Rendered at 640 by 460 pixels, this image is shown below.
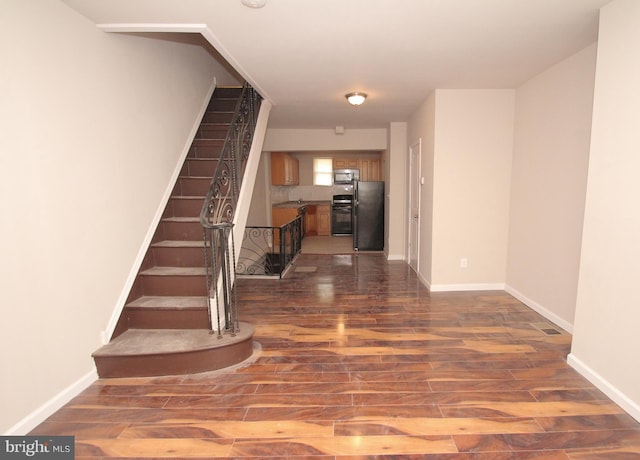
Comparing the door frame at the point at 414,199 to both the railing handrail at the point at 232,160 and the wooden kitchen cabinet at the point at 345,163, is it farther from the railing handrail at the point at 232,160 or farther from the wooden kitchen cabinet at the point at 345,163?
the wooden kitchen cabinet at the point at 345,163

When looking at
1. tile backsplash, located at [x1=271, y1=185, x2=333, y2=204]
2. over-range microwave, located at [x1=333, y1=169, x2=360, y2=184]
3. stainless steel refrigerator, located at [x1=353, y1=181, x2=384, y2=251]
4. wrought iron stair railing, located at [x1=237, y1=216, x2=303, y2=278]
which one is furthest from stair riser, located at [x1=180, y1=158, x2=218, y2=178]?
over-range microwave, located at [x1=333, y1=169, x2=360, y2=184]

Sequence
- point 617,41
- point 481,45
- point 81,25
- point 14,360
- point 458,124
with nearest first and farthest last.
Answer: point 14,360, point 617,41, point 81,25, point 481,45, point 458,124

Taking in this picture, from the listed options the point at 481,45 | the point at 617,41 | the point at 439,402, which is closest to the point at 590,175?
the point at 617,41

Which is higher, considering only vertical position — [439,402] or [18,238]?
[18,238]

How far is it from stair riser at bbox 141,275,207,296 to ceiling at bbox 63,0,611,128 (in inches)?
79.6

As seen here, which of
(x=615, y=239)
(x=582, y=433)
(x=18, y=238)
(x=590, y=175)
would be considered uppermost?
(x=590, y=175)

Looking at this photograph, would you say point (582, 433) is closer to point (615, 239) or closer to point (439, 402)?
point (439, 402)

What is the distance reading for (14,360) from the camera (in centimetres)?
182

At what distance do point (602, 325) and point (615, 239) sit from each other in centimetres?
59

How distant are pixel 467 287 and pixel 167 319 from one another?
3.58 m

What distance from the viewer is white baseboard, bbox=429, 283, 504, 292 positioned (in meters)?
4.42

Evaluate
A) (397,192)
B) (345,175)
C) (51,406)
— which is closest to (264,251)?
(397,192)

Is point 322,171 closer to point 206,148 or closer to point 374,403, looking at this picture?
point 206,148

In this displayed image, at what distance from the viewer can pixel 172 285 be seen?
10.1 feet
